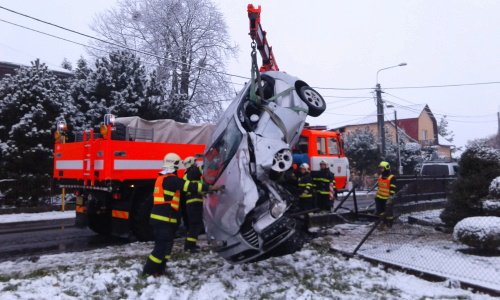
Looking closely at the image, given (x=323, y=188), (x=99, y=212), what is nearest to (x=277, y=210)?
(x=99, y=212)

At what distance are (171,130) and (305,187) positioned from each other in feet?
10.3

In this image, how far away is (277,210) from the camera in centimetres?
524

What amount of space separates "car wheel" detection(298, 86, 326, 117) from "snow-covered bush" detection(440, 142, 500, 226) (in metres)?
4.69

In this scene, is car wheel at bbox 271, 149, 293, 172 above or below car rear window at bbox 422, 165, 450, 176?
above

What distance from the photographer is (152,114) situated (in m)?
18.8

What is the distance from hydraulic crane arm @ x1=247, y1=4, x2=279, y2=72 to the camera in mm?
6984

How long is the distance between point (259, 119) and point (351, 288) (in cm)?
247

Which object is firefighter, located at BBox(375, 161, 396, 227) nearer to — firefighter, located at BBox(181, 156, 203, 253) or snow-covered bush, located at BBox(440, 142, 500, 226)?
snow-covered bush, located at BBox(440, 142, 500, 226)

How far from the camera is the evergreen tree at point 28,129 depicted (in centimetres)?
1499

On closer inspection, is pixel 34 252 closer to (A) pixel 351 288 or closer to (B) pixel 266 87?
(B) pixel 266 87

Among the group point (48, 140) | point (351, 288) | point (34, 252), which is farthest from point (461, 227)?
point (48, 140)

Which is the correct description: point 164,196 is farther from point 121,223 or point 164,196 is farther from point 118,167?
point 121,223

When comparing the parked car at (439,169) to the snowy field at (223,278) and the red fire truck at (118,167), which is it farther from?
the red fire truck at (118,167)

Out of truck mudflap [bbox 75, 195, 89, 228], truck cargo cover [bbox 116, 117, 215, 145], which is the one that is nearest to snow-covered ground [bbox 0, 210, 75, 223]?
truck mudflap [bbox 75, 195, 89, 228]
